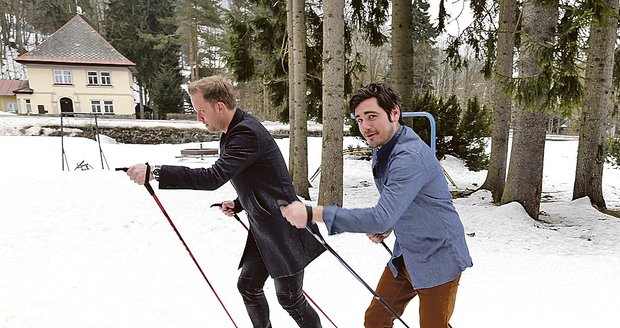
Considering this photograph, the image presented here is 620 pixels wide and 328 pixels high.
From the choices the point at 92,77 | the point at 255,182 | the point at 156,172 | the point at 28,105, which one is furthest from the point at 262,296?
the point at 28,105

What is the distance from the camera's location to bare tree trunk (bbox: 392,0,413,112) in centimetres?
842

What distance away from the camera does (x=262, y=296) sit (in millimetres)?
2754

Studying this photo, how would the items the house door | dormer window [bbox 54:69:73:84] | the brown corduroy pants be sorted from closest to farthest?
the brown corduroy pants → dormer window [bbox 54:69:73:84] → the house door

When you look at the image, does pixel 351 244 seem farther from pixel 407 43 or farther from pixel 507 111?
pixel 507 111

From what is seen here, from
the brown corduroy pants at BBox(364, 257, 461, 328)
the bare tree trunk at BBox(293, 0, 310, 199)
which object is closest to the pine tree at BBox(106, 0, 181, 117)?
the bare tree trunk at BBox(293, 0, 310, 199)

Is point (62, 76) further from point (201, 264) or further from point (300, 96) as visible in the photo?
point (201, 264)

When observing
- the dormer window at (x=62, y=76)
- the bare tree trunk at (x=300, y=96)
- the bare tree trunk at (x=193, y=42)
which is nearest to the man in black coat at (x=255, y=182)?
the bare tree trunk at (x=300, y=96)

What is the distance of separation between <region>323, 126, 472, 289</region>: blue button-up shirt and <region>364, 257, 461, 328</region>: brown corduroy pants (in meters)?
0.07

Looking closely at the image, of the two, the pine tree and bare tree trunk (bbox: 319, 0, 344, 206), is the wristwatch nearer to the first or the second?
bare tree trunk (bbox: 319, 0, 344, 206)

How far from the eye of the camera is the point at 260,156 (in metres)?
2.32

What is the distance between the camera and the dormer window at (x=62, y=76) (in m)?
31.2

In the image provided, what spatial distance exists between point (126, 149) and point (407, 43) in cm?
1670

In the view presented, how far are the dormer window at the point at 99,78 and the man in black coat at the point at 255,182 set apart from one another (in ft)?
112

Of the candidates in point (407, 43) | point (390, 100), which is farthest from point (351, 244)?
point (407, 43)
